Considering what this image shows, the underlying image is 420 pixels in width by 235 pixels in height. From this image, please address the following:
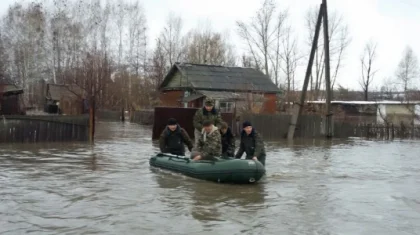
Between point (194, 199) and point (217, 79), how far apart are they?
28.6 meters

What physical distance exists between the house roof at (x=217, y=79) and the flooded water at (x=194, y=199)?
20.8 meters

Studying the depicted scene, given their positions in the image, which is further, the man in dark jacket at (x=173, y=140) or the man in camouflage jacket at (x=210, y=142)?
the man in dark jacket at (x=173, y=140)

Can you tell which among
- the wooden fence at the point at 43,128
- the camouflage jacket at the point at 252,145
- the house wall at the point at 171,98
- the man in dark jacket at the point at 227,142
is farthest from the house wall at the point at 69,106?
the camouflage jacket at the point at 252,145

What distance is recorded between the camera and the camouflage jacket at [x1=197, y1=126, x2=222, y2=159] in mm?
11320

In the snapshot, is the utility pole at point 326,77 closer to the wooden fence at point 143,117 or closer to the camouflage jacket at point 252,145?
the wooden fence at point 143,117

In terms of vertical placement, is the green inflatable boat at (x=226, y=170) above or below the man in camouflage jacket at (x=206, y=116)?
below

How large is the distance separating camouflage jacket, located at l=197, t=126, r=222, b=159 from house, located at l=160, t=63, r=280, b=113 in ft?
70.4

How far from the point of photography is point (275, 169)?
1451 centimetres

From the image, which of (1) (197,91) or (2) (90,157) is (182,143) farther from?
(1) (197,91)

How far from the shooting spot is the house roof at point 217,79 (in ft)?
121

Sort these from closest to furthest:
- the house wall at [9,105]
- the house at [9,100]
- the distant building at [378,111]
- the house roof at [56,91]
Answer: the house at [9,100]
the house wall at [9,105]
the distant building at [378,111]
the house roof at [56,91]

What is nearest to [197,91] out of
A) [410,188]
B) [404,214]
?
[410,188]

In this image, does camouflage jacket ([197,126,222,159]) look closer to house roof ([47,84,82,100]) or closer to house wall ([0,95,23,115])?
house wall ([0,95,23,115])

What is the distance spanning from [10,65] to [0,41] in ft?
8.23
